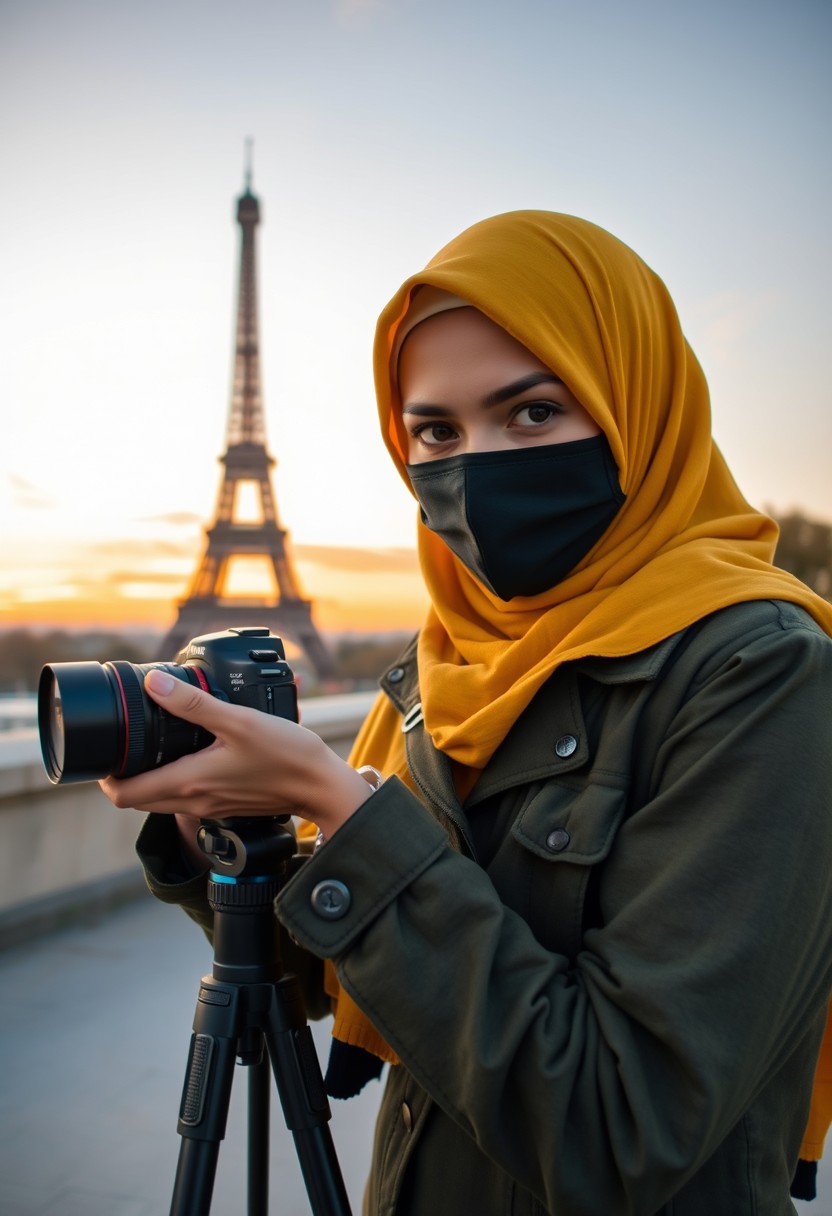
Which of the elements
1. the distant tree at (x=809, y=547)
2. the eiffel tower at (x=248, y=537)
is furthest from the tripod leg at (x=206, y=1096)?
the distant tree at (x=809, y=547)

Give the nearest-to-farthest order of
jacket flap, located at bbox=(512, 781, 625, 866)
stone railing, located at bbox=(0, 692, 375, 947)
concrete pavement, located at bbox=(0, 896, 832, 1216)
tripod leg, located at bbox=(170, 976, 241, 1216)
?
jacket flap, located at bbox=(512, 781, 625, 866), tripod leg, located at bbox=(170, 976, 241, 1216), concrete pavement, located at bbox=(0, 896, 832, 1216), stone railing, located at bbox=(0, 692, 375, 947)

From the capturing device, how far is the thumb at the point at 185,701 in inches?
37.2

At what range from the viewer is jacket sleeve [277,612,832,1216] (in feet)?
2.49

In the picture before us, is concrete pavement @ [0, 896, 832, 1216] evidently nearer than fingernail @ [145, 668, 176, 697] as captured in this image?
No

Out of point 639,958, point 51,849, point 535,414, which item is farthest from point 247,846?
point 51,849

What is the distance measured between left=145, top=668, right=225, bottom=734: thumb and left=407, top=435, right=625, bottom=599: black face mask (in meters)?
0.37

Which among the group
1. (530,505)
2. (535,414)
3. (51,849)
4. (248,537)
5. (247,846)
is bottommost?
(248,537)

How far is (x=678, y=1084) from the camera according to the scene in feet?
2.50

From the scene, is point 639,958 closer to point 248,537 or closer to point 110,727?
point 110,727

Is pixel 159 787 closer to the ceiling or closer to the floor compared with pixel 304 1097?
closer to the ceiling

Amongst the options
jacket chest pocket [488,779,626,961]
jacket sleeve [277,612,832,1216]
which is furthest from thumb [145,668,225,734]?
jacket chest pocket [488,779,626,961]

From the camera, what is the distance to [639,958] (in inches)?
31.4

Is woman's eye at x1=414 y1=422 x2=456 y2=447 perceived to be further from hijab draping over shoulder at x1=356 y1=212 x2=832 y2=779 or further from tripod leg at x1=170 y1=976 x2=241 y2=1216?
tripod leg at x1=170 y1=976 x2=241 y2=1216

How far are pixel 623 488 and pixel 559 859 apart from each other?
44 centimetres
